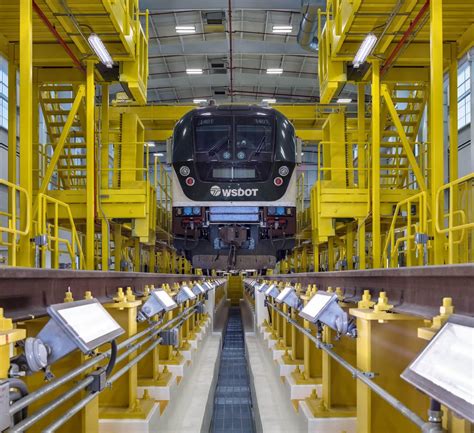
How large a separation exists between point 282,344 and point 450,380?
5913 mm

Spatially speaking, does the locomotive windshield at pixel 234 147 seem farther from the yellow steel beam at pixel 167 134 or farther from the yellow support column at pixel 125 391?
the yellow support column at pixel 125 391

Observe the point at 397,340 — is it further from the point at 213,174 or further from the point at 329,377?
the point at 213,174

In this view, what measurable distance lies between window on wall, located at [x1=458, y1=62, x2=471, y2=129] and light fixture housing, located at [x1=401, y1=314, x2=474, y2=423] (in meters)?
12.9

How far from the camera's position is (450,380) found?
132 cm

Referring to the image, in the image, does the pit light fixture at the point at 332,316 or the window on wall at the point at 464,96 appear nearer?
the pit light fixture at the point at 332,316

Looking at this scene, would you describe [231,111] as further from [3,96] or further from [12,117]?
[3,96]

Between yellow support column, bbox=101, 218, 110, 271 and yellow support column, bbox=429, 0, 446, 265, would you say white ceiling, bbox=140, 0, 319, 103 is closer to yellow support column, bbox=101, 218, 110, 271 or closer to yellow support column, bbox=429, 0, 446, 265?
yellow support column, bbox=101, 218, 110, 271

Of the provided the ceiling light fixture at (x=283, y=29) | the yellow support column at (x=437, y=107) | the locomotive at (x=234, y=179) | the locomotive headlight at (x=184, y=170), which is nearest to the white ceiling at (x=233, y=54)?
the ceiling light fixture at (x=283, y=29)

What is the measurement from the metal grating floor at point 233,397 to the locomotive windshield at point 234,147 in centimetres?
313

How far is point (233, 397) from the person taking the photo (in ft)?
25.5

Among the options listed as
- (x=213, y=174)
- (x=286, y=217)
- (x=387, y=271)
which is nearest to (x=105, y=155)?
(x=213, y=174)

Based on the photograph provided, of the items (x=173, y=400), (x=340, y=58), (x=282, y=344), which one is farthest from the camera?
(x=340, y=58)

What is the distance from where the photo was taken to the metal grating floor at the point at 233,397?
249 inches

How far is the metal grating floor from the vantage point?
6.32 meters
